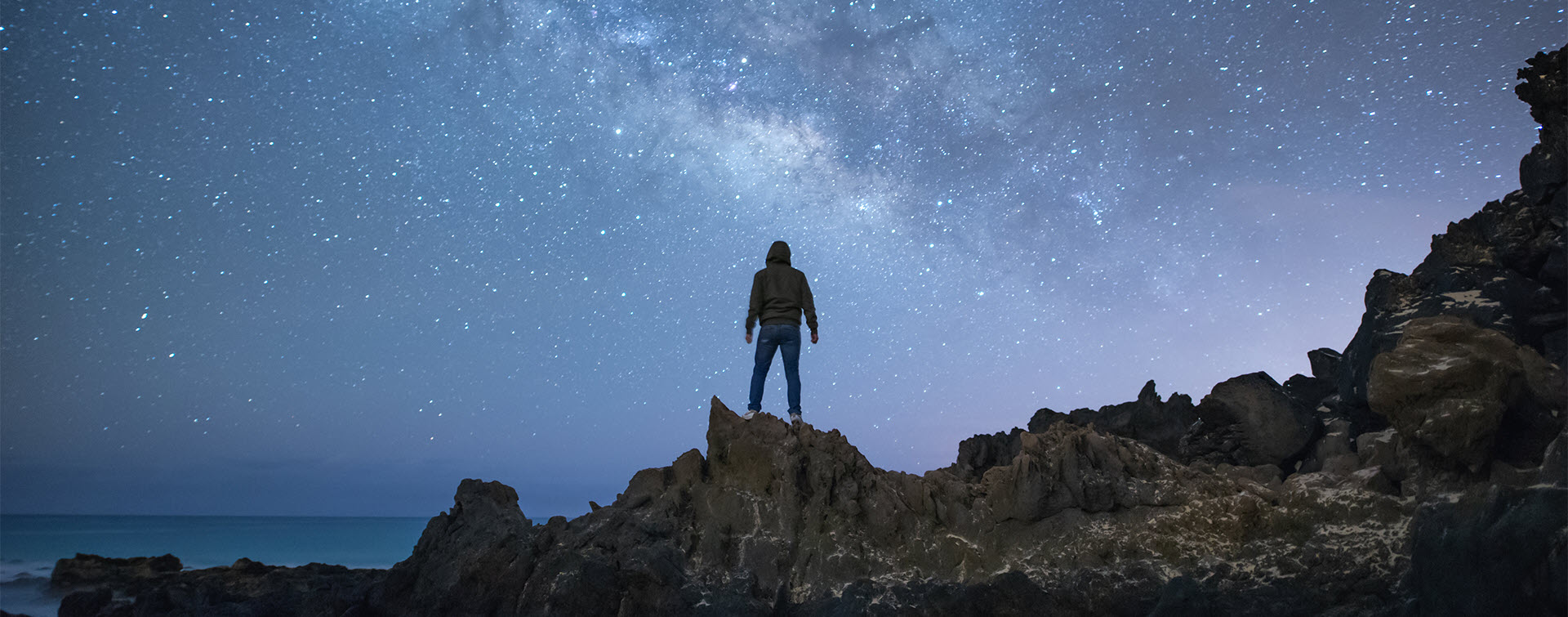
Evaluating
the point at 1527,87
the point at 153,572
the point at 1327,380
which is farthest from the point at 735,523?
the point at 153,572

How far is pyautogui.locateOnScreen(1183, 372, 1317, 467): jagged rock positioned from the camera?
996 centimetres

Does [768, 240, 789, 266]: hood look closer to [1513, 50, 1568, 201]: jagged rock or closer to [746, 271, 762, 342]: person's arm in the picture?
[746, 271, 762, 342]: person's arm

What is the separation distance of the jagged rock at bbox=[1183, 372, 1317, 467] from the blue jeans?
5963 millimetres

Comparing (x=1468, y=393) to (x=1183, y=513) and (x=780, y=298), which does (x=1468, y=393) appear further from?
(x=780, y=298)

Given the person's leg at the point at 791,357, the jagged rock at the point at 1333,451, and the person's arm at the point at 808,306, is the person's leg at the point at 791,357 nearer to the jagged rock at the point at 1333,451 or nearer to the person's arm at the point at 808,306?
the person's arm at the point at 808,306

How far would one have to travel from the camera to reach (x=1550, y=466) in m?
5.81

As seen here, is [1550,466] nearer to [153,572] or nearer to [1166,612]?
[1166,612]

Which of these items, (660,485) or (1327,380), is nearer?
(660,485)

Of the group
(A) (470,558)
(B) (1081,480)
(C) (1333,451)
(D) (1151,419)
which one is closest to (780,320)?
(B) (1081,480)

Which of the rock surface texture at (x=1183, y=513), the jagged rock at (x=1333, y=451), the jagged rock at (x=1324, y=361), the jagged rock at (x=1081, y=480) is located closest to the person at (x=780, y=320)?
the rock surface texture at (x=1183, y=513)

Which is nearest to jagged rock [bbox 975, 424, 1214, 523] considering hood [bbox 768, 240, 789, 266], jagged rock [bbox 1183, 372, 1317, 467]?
jagged rock [bbox 1183, 372, 1317, 467]

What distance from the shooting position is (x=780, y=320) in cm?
1056

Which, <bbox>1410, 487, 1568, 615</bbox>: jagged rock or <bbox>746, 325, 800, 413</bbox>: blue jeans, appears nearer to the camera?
<bbox>1410, 487, 1568, 615</bbox>: jagged rock

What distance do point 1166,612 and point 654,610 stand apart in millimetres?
5183
